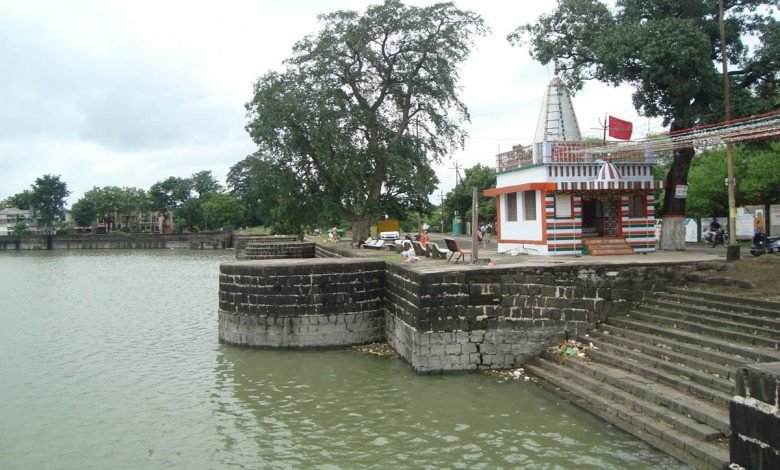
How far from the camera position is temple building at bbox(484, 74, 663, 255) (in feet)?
56.3

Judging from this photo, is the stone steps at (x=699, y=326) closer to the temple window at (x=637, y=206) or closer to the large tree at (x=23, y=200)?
the temple window at (x=637, y=206)

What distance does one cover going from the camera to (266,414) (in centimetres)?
993

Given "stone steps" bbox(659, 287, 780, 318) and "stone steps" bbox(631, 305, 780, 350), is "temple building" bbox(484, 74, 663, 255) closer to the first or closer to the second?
"stone steps" bbox(659, 287, 780, 318)

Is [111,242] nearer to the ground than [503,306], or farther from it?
farther from it

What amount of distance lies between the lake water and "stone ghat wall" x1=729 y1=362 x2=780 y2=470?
1.94 m

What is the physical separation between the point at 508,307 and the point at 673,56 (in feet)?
32.2

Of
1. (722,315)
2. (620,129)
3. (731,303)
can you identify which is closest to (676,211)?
(620,129)

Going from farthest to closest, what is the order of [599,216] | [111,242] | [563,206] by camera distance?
[111,242] < [599,216] < [563,206]

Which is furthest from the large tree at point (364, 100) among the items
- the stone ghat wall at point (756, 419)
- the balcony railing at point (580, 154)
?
the stone ghat wall at point (756, 419)

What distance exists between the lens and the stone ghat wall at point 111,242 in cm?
7550

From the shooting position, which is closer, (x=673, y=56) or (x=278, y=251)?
(x=673, y=56)

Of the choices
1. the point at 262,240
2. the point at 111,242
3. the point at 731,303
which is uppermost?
the point at 262,240

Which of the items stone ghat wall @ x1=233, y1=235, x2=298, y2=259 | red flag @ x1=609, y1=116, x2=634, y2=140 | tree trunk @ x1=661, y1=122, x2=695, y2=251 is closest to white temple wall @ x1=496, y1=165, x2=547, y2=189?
red flag @ x1=609, y1=116, x2=634, y2=140

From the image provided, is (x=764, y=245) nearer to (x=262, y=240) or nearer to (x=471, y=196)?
Result: (x=262, y=240)
